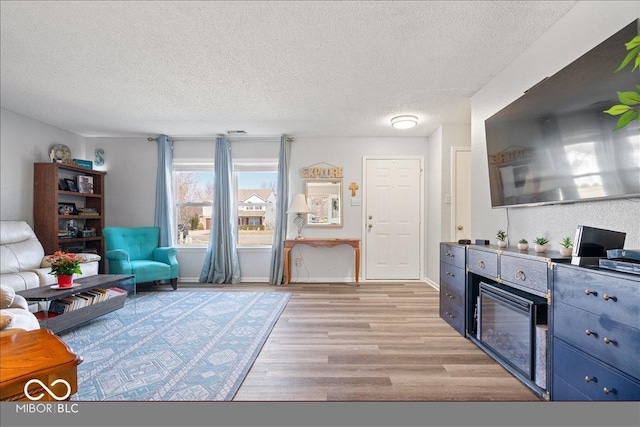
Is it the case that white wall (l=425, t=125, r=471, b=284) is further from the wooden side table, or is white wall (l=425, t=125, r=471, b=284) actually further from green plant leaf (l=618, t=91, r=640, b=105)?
the wooden side table

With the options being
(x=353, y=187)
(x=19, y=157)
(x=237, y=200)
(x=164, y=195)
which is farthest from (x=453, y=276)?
(x=19, y=157)

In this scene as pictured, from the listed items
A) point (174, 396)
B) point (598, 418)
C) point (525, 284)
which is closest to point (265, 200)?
point (174, 396)

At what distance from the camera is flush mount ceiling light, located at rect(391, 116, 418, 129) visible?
13.2ft

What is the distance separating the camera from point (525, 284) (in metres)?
1.89

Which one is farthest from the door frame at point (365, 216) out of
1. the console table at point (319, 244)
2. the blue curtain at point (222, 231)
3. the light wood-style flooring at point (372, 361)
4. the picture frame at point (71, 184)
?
the picture frame at point (71, 184)

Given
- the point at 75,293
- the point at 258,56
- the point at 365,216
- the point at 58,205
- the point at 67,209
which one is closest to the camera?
the point at 258,56

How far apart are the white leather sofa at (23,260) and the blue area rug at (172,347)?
71 cm

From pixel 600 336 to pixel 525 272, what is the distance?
1.88ft

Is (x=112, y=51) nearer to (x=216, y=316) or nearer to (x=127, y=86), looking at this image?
(x=127, y=86)

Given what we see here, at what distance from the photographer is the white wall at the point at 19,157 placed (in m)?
3.79

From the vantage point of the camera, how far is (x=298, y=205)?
475cm

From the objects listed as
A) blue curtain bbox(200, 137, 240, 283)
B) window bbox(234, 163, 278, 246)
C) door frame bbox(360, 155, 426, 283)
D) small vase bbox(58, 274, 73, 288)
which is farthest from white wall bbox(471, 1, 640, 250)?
small vase bbox(58, 274, 73, 288)

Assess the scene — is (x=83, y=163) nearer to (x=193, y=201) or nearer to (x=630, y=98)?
(x=193, y=201)

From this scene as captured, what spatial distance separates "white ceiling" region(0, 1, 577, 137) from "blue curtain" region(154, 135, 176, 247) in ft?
2.97
